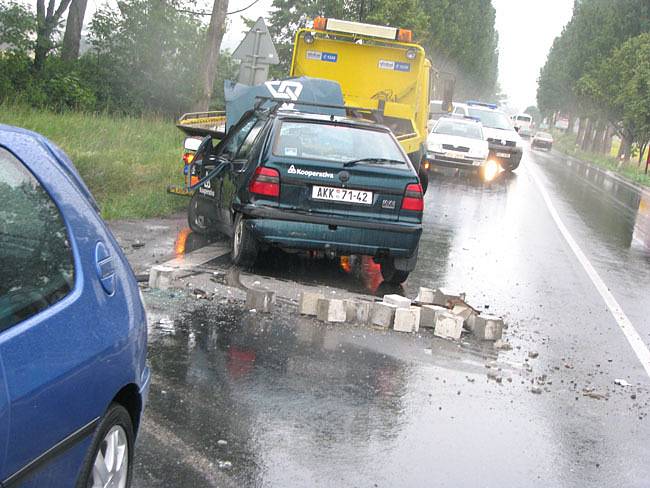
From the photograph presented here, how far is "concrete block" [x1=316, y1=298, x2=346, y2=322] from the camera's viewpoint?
805 centimetres

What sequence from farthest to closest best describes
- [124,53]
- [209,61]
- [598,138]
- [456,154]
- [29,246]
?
[598,138], [124,53], [456,154], [209,61], [29,246]

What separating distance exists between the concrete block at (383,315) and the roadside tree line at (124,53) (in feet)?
52.6

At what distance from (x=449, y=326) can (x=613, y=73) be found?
51.7m

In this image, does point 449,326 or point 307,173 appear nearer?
point 449,326

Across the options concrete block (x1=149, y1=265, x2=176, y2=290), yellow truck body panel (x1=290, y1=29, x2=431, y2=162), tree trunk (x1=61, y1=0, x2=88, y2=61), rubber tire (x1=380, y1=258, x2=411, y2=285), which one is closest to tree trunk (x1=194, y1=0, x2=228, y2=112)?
yellow truck body panel (x1=290, y1=29, x2=431, y2=162)

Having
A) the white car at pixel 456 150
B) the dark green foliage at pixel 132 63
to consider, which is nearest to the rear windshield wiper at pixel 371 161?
the white car at pixel 456 150

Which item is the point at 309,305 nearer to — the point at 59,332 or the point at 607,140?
the point at 59,332

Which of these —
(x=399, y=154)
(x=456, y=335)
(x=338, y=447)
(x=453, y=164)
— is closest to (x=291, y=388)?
(x=338, y=447)

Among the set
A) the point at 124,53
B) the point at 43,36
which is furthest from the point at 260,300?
the point at 124,53

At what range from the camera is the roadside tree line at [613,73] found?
4838 centimetres

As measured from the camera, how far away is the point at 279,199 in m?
9.62

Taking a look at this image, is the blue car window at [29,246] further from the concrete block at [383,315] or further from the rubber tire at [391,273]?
the rubber tire at [391,273]

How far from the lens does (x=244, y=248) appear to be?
9.79 metres

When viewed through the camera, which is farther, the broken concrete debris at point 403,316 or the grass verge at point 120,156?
the grass verge at point 120,156
